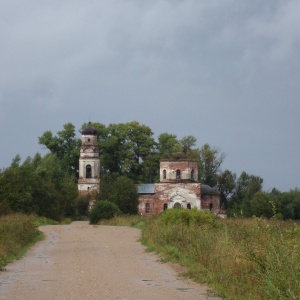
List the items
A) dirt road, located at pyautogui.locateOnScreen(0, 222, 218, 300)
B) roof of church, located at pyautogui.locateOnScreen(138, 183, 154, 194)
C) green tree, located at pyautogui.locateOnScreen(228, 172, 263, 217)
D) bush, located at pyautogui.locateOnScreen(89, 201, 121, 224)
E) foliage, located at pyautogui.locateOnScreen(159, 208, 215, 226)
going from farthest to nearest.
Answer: green tree, located at pyautogui.locateOnScreen(228, 172, 263, 217) < roof of church, located at pyautogui.locateOnScreen(138, 183, 154, 194) < bush, located at pyautogui.locateOnScreen(89, 201, 121, 224) < foliage, located at pyautogui.locateOnScreen(159, 208, 215, 226) < dirt road, located at pyautogui.locateOnScreen(0, 222, 218, 300)

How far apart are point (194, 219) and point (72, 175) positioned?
6835cm

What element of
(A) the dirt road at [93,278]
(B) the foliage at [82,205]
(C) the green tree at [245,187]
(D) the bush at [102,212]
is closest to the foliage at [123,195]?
(B) the foliage at [82,205]

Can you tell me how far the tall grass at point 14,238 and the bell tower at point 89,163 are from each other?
55.8 meters

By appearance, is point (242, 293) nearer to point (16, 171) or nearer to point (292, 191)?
point (16, 171)

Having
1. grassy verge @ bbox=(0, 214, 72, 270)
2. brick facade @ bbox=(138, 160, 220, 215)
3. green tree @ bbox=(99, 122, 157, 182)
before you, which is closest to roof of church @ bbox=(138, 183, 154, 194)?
brick facade @ bbox=(138, 160, 220, 215)

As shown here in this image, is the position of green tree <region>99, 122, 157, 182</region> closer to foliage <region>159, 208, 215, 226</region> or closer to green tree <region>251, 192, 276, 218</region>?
green tree <region>251, 192, 276, 218</region>

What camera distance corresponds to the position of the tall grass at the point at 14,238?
21.1 metres

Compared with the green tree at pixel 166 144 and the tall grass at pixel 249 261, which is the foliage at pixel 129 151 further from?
the tall grass at pixel 249 261

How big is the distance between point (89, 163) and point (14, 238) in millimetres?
64587

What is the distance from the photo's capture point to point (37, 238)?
3244 centimetres

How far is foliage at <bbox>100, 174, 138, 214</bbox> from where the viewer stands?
76.7m

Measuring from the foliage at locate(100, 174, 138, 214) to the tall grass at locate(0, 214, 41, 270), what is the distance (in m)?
42.8

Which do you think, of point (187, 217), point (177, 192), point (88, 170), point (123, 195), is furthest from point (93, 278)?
point (88, 170)

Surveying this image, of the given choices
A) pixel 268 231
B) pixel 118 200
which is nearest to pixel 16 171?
pixel 118 200
